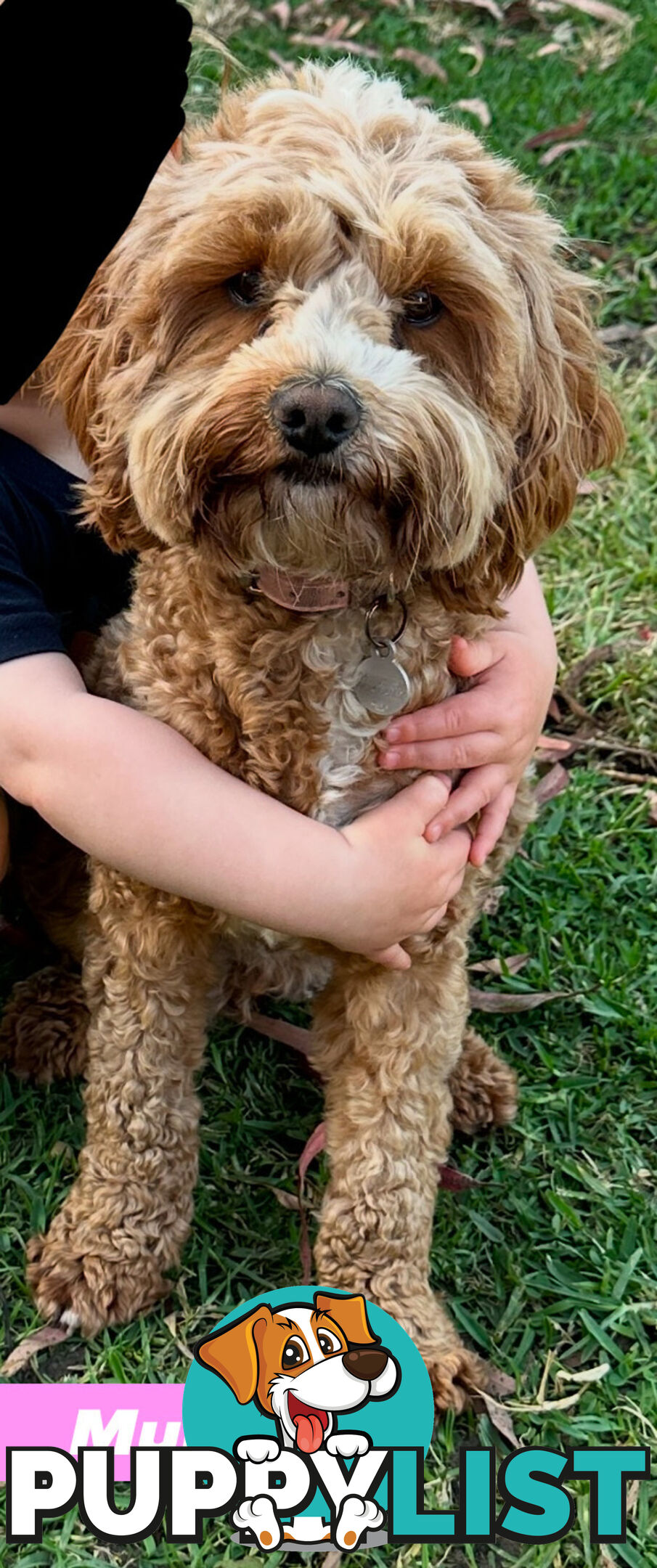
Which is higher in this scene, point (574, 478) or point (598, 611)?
point (574, 478)

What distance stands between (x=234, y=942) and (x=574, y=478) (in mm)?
926

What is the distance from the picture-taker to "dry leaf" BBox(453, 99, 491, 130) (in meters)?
4.90

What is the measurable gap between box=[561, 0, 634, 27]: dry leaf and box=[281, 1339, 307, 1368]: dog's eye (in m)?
5.08

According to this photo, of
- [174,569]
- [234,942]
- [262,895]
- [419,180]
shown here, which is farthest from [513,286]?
[234,942]

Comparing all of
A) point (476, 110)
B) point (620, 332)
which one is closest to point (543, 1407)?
point (620, 332)

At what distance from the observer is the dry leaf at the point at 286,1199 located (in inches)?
102

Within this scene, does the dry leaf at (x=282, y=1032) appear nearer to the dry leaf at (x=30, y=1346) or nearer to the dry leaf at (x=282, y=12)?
the dry leaf at (x=30, y=1346)

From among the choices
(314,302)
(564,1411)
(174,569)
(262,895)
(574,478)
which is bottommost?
(564,1411)

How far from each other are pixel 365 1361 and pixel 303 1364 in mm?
99

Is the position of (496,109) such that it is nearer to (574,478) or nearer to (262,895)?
Answer: (574,478)

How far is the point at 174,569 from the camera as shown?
2.14 m

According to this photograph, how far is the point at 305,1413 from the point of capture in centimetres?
203

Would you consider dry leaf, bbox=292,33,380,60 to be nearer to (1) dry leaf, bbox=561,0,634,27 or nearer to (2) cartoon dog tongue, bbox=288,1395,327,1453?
(1) dry leaf, bbox=561,0,634,27

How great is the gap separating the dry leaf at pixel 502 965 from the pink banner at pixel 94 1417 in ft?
3.49
